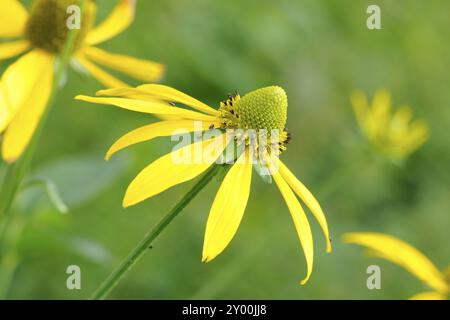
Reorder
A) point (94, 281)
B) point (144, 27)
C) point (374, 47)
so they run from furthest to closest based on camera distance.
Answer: point (374, 47)
point (144, 27)
point (94, 281)

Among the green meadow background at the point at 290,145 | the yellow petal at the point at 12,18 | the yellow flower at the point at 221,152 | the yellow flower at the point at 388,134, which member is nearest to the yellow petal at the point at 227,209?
the yellow flower at the point at 221,152

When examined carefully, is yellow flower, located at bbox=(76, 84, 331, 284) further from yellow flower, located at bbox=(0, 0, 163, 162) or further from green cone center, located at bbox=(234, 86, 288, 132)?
yellow flower, located at bbox=(0, 0, 163, 162)

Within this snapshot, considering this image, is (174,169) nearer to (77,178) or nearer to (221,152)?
(221,152)

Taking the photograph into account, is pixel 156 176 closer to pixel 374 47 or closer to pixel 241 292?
pixel 241 292

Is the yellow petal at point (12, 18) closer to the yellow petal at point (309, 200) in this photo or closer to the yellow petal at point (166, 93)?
the yellow petal at point (166, 93)

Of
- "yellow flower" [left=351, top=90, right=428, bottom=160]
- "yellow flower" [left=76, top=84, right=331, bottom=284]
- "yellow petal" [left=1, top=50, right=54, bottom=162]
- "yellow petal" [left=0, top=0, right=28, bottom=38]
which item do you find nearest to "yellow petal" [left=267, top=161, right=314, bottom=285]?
"yellow flower" [left=76, top=84, right=331, bottom=284]

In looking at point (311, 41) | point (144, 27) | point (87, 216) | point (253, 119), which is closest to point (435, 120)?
point (311, 41)

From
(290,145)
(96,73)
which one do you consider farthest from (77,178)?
(290,145)
